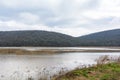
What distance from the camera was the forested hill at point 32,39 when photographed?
5831 inches

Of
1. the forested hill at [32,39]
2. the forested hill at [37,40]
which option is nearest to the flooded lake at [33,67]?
the forested hill at [37,40]

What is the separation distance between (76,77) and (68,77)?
516mm

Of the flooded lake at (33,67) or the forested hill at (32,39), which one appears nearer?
the flooded lake at (33,67)

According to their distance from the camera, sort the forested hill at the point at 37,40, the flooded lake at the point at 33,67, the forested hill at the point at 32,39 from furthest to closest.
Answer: the forested hill at the point at 37,40, the forested hill at the point at 32,39, the flooded lake at the point at 33,67

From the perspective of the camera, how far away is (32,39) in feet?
526

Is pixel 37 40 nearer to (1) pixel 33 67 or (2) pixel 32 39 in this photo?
(2) pixel 32 39

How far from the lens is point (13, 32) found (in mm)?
190375

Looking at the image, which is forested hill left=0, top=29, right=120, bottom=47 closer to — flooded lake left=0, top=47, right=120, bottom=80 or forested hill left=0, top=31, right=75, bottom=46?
forested hill left=0, top=31, right=75, bottom=46

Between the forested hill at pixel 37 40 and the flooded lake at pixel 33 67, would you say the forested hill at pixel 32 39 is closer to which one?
the forested hill at pixel 37 40

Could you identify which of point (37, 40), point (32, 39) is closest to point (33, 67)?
point (37, 40)

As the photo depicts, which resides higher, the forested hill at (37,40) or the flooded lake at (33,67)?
the forested hill at (37,40)

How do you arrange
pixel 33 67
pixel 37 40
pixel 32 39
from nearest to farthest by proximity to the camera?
pixel 33 67 < pixel 37 40 < pixel 32 39

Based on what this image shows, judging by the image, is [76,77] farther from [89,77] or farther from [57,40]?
[57,40]

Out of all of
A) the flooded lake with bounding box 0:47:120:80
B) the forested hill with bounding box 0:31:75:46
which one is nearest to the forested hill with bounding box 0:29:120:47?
the forested hill with bounding box 0:31:75:46
